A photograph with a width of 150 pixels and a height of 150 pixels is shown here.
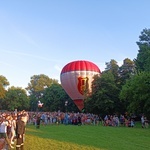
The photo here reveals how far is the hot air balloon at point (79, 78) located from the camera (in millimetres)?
59406

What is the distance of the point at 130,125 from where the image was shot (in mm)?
36688

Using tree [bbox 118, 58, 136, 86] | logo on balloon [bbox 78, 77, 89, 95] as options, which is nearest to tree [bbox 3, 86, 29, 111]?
logo on balloon [bbox 78, 77, 89, 95]

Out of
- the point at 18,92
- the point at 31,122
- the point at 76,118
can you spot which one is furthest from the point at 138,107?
the point at 18,92

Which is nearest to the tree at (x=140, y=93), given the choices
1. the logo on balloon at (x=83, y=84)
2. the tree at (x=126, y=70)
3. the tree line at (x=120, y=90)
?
the tree line at (x=120, y=90)

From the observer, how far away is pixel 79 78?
2347 inches

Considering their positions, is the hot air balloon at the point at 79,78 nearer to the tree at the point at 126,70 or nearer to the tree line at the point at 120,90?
the tree line at the point at 120,90

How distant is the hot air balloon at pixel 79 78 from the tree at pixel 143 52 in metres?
9.79

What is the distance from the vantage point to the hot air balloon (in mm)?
59406

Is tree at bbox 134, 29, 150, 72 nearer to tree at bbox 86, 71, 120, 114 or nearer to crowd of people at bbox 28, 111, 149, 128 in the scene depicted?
tree at bbox 86, 71, 120, 114

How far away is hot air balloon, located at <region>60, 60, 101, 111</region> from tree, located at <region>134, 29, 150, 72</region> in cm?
979

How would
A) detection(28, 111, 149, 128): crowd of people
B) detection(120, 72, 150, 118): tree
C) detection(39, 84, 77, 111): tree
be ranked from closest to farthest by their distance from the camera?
detection(120, 72, 150, 118): tree
detection(28, 111, 149, 128): crowd of people
detection(39, 84, 77, 111): tree

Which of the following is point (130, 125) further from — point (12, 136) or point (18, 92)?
point (18, 92)

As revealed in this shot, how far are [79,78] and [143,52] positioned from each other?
14.3 meters

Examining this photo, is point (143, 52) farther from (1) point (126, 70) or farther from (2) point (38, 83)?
(2) point (38, 83)
